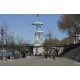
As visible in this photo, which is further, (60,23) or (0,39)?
(60,23)

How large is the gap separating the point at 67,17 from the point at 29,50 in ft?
90.8

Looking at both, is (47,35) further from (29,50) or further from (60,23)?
(29,50)

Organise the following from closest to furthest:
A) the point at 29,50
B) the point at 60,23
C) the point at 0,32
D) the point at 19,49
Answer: the point at 0,32 < the point at 60,23 < the point at 19,49 < the point at 29,50

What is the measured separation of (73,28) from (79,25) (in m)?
1.26

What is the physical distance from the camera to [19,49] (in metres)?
55.4

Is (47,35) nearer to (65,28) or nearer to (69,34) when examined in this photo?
(65,28)

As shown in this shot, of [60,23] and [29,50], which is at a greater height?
[60,23]

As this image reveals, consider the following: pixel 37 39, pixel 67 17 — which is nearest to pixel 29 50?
pixel 37 39

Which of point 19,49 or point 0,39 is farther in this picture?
point 19,49

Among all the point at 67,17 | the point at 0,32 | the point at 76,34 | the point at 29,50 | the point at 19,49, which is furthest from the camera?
the point at 29,50

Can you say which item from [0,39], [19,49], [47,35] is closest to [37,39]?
[19,49]

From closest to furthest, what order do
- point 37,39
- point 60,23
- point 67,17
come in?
point 67,17 < point 60,23 < point 37,39

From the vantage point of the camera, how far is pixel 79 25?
39.9m

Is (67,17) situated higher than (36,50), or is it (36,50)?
(67,17)
